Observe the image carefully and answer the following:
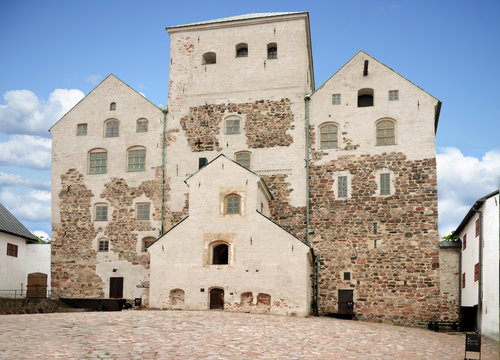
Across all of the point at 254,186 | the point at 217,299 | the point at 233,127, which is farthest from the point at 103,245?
the point at 254,186

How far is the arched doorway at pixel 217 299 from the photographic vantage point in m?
28.6

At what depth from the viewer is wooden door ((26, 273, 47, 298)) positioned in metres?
38.1

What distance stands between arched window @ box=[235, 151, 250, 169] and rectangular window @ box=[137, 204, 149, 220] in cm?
618

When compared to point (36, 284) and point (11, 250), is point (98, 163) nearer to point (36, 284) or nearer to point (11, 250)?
point (11, 250)

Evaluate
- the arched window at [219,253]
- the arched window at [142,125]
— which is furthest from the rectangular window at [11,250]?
the arched window at [219,253]

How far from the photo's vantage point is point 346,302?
30172 mm

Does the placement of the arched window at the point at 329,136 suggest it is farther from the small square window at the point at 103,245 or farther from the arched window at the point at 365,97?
the small square window at the point at 103,245

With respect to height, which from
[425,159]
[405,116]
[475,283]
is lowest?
[475,283]

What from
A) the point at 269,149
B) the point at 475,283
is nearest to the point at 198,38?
the point at 269,149

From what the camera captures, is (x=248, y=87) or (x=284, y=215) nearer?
(x=284, y=215)

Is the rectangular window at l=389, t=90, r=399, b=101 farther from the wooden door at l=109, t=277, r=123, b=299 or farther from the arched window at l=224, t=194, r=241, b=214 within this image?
the wooden door at l=109, t=277, r=123, b=299

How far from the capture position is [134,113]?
3519 centimetres

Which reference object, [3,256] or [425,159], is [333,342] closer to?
[425,159]

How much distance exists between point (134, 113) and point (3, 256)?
1246 centimetres
